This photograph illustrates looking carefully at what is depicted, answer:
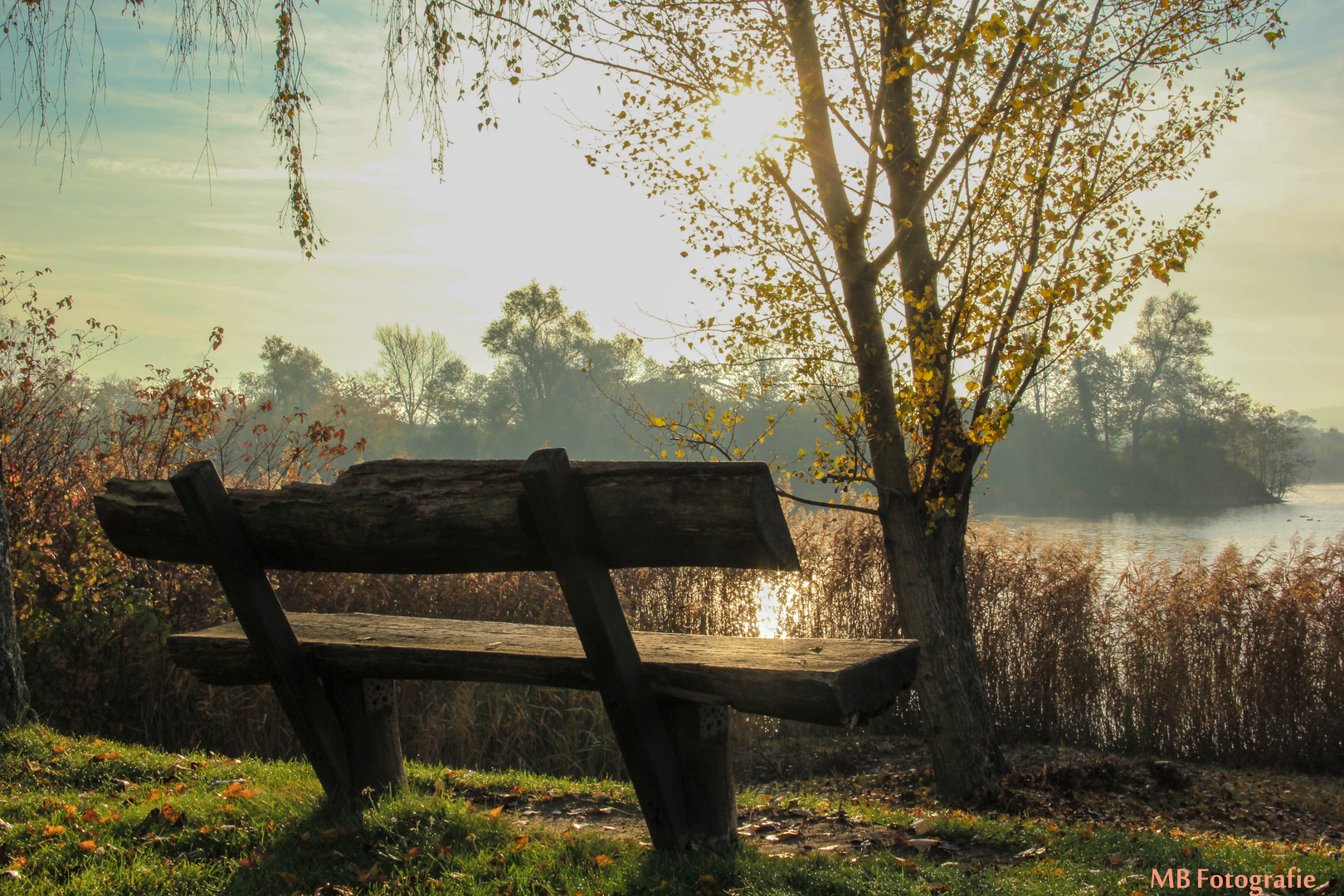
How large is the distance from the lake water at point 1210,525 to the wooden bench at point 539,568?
18513 mm

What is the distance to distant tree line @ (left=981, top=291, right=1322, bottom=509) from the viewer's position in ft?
130

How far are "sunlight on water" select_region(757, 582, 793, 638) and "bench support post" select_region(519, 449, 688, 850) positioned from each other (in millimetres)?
6292

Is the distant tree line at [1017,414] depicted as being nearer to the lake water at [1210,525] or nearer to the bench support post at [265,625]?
the lake water at [1210,525]

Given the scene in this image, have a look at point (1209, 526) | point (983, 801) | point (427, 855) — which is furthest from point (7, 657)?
point (1209, 526)

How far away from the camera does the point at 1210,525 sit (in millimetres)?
30672

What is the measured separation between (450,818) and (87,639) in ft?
16.1

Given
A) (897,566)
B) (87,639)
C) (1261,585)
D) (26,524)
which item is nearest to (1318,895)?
(897,566)

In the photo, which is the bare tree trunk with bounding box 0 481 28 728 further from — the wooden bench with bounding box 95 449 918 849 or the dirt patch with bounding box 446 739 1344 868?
the dirt patch with bounding box 446 739 1344 868

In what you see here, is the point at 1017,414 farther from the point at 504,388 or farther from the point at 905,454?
the point at 905,454

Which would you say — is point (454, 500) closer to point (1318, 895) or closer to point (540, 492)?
point (540, 492)

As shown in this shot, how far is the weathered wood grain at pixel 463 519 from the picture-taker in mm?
1927

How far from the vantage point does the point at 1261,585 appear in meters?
8.02

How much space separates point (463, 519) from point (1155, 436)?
48.7 metres

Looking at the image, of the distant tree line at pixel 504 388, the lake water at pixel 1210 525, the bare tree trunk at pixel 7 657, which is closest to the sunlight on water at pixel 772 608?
the bare tree trunk at pixel 7 657
